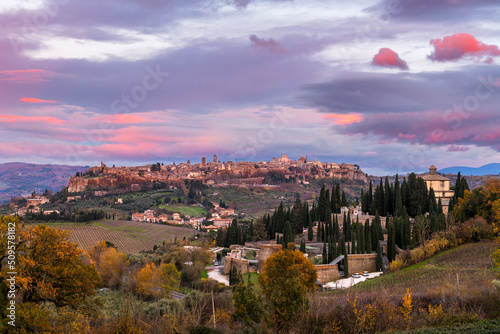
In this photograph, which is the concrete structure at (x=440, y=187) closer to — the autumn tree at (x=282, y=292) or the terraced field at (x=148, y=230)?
the autumn tree at (x=282, y=292)

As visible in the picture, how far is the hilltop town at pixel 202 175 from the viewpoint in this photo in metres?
114

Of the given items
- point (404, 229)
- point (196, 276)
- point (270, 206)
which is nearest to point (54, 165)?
point (270, 206)

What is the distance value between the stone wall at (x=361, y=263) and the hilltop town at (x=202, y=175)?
93.6 meters

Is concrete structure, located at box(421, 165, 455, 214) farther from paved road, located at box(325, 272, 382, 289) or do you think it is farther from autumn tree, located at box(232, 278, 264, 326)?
autumn tree, located at box(232, 278, 264, 326)

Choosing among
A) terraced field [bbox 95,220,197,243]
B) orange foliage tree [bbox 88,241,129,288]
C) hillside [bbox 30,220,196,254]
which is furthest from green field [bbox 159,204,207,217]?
orange foliage tree [bbox 88,241,129,288]

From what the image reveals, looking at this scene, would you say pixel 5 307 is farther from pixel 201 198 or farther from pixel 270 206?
pixel 201 198

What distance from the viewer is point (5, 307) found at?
771 cm

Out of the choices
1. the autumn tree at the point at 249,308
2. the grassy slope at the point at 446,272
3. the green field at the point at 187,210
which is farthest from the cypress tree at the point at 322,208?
the green field at the point at 187,210

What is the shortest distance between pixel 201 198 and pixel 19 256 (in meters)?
96.7

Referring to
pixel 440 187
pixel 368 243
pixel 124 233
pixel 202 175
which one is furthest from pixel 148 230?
pixel 202 175

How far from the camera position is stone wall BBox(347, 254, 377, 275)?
2658cm

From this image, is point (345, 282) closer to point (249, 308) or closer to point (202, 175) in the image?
point (249, 308)

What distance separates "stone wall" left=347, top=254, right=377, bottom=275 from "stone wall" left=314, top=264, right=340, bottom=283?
1325mm

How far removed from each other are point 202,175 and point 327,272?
121567 millimetres
